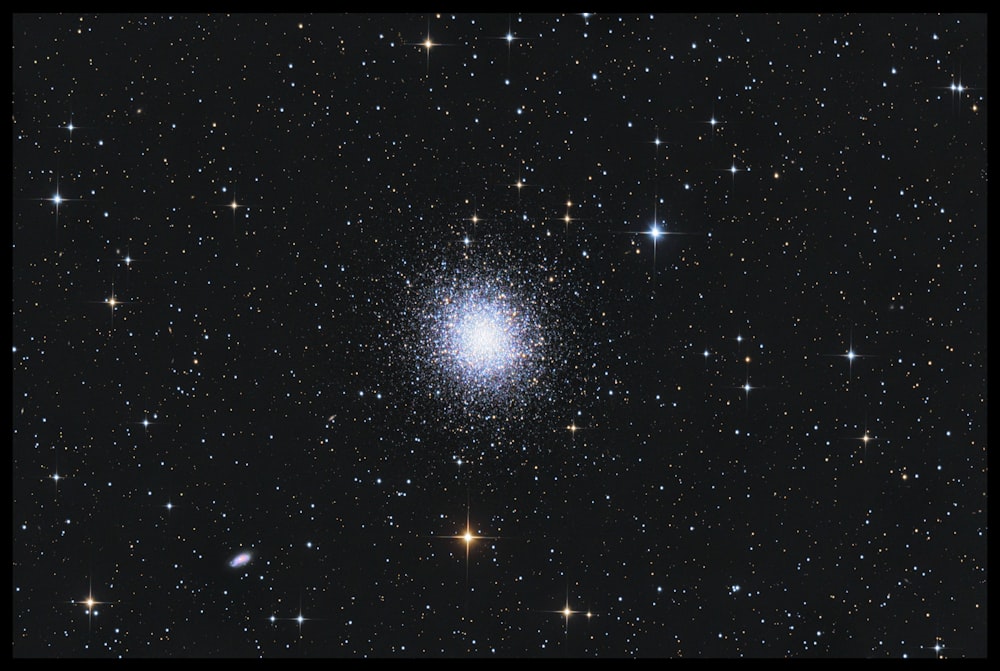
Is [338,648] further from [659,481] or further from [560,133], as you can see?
[560,133]

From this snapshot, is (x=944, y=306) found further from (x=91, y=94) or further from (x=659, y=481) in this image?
(x=91, y=94)

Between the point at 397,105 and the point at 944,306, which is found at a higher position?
the point at 397,105

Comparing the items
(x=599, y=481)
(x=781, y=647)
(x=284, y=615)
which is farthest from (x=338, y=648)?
(x=781, y=647)

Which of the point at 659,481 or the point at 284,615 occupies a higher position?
the point at 659,481

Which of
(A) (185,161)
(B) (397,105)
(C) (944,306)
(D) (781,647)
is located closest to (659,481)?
(D) (781,647)

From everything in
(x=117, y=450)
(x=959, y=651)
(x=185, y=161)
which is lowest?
(x=959, y=651)

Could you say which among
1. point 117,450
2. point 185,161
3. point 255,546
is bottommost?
point 255,546
